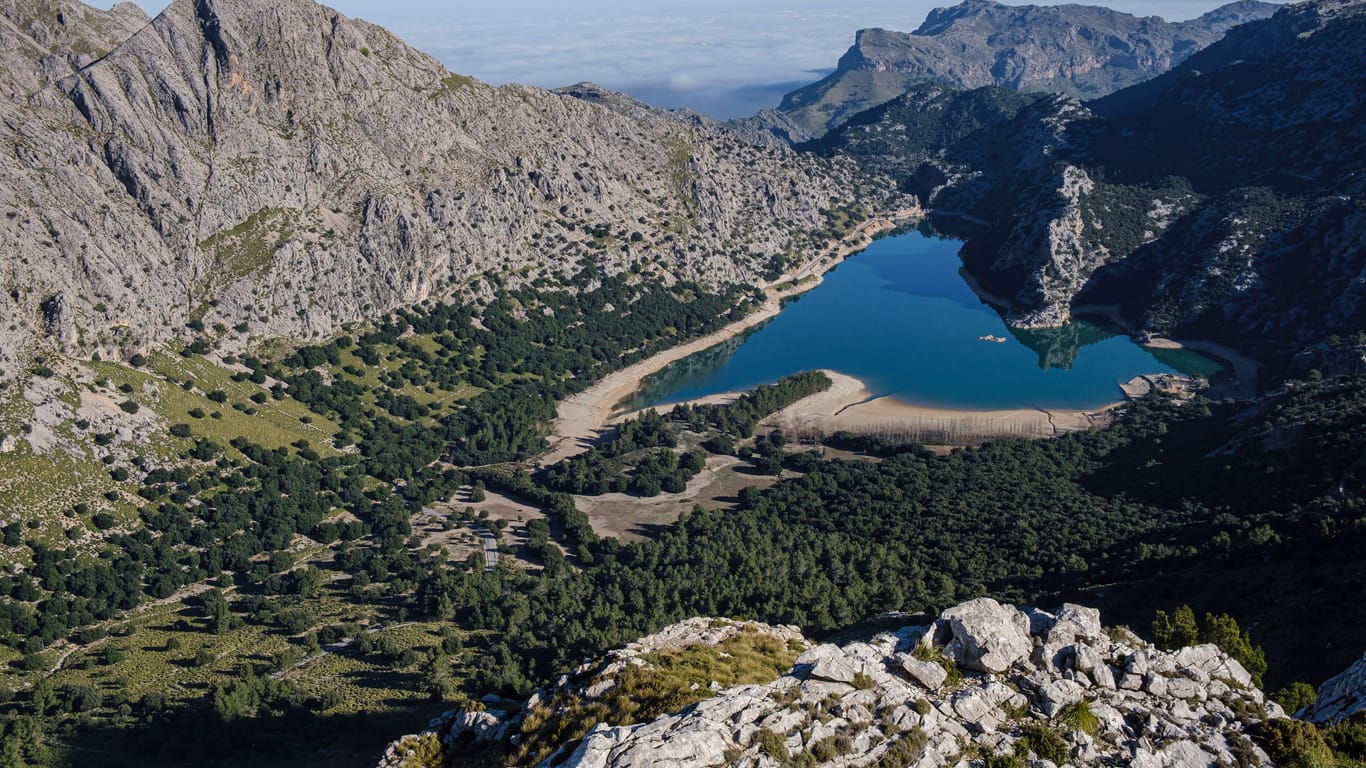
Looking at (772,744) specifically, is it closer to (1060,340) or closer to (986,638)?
(986,638)

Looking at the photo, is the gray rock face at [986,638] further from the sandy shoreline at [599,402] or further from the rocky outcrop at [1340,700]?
the sandy shoreline at [599,402]

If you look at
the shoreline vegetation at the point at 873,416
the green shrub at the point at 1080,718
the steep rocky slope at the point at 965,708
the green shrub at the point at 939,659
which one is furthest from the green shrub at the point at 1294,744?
the shoreline vegetation at the point at 873,416

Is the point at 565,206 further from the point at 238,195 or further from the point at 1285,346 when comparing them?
the point at 1285,346

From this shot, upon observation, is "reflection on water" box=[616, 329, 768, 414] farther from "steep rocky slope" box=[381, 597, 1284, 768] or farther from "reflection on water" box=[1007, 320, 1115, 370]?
"steep rocky slope" box=[381, 597, 1284, 768]

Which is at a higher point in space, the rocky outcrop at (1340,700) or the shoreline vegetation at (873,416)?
the rocky outcrop at (1340,700)

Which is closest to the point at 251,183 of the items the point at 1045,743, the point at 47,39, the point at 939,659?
the point at 47,39

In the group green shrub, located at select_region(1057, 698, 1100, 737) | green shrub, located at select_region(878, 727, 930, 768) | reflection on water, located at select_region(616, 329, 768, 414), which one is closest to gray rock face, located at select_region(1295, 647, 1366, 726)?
green shrub, located at select_region(1057, 698, 1100, 737)

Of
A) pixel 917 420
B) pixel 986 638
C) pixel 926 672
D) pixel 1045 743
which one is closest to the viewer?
pixel 1045 743
